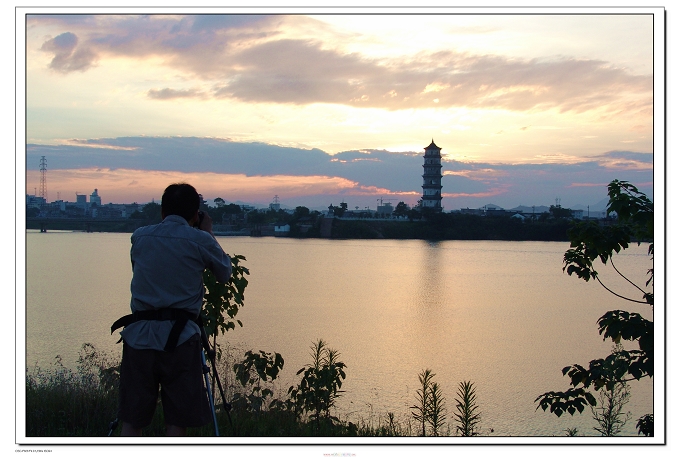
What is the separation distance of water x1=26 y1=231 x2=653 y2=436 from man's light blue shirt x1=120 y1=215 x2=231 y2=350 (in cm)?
310

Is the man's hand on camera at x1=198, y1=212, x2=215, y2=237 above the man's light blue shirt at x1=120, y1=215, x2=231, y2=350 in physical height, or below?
above

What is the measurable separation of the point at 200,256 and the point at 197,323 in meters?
0.35

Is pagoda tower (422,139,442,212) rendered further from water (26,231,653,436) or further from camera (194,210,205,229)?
camera (194,210,205,229)

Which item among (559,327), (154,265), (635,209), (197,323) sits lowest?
(559,327)

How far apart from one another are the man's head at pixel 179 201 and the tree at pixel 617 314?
2.39 metres

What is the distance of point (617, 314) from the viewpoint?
375 cm

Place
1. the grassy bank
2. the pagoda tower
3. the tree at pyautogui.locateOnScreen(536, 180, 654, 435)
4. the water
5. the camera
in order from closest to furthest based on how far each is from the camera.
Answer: the camera → the tree at pyautogui.locateOnScreen(536, 180, 654, 435) → the grassy bank → the water → the pagoda tower

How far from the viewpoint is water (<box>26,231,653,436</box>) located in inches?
311

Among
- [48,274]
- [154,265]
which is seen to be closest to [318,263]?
[48,274]

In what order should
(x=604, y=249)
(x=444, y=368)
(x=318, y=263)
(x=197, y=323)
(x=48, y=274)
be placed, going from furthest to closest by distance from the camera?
(x=318, y=263) → (x=48, y=274) → (x=444, y=368) → (x=604, y=249) → (x=197, y=323)

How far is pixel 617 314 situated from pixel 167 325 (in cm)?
273

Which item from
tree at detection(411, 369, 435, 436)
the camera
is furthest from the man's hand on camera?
tree at detection(411, 369, 435, 436)

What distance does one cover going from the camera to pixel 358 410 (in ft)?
22.3
